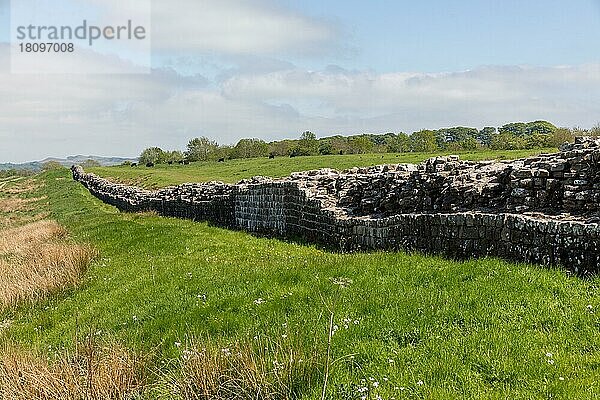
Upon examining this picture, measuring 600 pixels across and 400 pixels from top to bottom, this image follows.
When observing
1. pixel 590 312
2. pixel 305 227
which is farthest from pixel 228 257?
pixel 590 312

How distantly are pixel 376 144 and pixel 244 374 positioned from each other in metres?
74.9

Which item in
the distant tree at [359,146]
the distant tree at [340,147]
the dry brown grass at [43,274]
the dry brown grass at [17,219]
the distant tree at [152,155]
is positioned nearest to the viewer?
the dry brown grass at [43,274]

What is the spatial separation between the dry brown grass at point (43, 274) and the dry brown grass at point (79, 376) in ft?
20.0

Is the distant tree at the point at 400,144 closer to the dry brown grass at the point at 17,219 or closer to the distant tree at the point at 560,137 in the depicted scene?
the distant tree at the point at 560,137

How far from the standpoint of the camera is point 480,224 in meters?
9.50

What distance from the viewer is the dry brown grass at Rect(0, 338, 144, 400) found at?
605 centimetres

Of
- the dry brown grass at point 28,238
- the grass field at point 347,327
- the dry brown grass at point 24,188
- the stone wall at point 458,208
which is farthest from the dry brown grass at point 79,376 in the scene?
the dry brown grass at point 24,188

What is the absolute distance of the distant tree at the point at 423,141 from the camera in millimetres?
61469

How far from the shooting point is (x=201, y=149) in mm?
95438

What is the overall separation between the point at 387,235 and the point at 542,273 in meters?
3.90

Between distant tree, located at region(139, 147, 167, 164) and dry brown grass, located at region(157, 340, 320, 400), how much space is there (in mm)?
94415

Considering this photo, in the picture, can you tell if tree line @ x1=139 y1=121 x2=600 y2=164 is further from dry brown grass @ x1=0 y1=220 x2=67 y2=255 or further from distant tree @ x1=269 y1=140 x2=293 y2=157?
dry brown grass @ x1=0 y1=220 x2=67 y2=255

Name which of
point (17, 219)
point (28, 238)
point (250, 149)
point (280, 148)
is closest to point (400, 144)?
point (280, 148)

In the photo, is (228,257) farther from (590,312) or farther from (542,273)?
(590,312)
